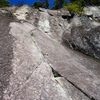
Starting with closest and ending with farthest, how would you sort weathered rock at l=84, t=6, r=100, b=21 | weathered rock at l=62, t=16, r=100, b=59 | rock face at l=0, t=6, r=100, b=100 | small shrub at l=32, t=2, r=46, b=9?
rock face at l=0, t=6, r=100, b=100
weathered rock at l=62, t=16, r=100, b=59
weathered rock at l=84, t=6, r=100, b=21
small shrub at l=32, t=2, r=46, b=9

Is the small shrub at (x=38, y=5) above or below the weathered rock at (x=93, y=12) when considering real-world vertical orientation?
below

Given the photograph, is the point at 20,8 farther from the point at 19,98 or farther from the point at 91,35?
the point at 19,98

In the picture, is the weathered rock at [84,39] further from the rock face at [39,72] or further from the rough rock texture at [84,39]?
the rock face at [39,72]

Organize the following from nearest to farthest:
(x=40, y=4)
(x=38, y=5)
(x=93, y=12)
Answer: (x=93, y=12), (x=38, y=5), (x=40, y=4)

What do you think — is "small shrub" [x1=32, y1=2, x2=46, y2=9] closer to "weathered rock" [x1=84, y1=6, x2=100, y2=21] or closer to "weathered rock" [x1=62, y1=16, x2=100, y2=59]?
"weathered rock" [x1=84, y1=6, x2=100, y2=21]

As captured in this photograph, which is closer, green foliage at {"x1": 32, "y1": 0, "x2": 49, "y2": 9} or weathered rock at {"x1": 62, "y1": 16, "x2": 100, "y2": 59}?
weathered rock at {"x1": 62, "y1": 16, "x2": 100, "y2": 59}

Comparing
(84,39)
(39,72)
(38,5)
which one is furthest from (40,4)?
(39,72)

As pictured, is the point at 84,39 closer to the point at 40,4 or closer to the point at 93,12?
the point at 93,12

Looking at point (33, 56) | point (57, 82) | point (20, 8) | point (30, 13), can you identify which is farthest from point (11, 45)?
point (20, 8)

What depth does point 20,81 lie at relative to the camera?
641 cm

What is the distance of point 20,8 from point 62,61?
1084 cm

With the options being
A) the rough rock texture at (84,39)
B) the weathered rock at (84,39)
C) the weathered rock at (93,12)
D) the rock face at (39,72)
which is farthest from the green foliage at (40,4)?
the rock face at (39,72)

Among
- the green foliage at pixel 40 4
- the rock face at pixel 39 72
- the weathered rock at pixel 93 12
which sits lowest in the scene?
the green foliage at pixel 40 4

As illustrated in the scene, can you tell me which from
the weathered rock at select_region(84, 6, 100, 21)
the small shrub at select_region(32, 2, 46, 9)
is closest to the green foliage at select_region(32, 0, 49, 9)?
the small shrub at select_region(32, 2, 46, 9)
